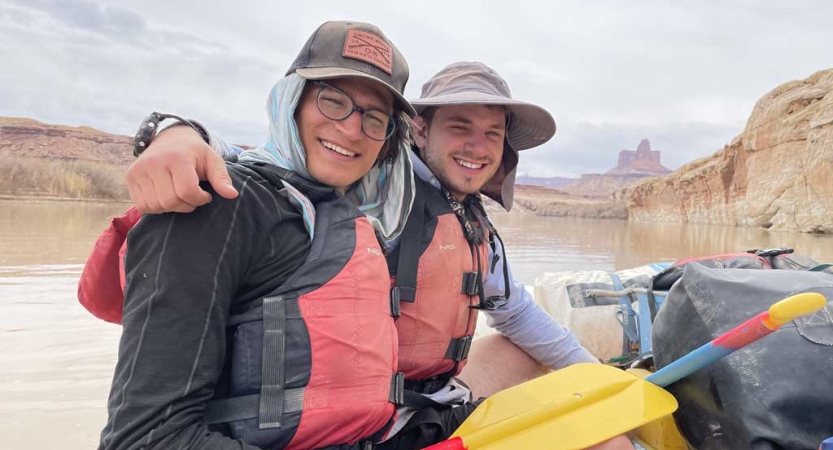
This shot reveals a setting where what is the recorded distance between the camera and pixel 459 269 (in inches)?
63.7

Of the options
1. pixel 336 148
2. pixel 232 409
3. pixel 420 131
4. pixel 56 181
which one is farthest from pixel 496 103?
pixel 56 181

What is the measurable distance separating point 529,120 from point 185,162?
147cm

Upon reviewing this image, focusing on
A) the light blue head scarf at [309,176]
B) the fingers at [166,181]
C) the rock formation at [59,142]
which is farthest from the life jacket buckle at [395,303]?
the rock formation at [59,142]

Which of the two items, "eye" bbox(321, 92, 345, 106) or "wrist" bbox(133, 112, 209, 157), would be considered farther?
"eye" bbox(321, 92, 345, 106)

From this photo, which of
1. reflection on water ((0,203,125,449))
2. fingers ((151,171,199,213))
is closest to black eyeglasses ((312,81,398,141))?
fingers ((151,171,199,213))

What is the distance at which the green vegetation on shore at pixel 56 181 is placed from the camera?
58.4 ft

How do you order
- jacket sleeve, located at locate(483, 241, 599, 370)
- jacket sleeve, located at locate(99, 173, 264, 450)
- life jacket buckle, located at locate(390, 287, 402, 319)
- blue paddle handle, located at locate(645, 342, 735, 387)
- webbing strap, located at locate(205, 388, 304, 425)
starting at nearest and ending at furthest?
jacket sleeve, located at locate(99, 173, 264, 450), webbing strap, located at locate(205, 388, 304, 425), blue paddle handle, located at locate(645, 342, 735, 387), life jacket buckle, located at locate(390, 287, 402, 319), jacket sleeve, located at locate(483, 241, 599, 370)

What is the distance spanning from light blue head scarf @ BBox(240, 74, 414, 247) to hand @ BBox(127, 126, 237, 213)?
219mm

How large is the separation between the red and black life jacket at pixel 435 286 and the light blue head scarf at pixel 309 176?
0.12 metres

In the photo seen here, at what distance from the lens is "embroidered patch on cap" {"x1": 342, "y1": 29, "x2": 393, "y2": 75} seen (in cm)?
122

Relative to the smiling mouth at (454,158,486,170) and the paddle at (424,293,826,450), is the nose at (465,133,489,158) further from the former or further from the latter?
the paddle at (424,293,826,450)

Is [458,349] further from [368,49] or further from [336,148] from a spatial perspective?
[368,49]

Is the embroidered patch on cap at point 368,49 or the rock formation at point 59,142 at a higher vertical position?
the rock formation at point 59,142

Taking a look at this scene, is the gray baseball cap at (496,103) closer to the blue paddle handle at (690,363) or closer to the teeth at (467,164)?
the teeth at (467,164)
